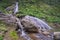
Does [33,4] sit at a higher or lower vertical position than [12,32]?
higher

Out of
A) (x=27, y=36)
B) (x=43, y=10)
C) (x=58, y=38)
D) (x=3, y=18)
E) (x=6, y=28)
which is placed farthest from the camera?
(x=43, y=10)

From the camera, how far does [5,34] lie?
14.0 m

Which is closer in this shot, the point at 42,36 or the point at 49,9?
the point at 42,36

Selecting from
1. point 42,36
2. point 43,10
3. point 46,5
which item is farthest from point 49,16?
point 42,36

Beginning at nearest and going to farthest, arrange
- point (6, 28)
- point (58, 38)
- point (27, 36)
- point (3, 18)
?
point (58, 38) → point (27, 36) → point (6, 28) → point (3, 18)

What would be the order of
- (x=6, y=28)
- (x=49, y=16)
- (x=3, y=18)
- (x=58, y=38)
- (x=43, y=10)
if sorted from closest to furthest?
(x=58, y=38), (x=6, y=28), (x=3, y=18), (x=49, y=16), (x=43, y=10)

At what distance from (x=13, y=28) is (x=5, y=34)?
115 centimetres

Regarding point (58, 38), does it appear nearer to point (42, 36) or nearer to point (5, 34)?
point (42, 36)

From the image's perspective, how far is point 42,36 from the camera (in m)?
14.5

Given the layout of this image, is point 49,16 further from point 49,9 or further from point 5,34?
point 5,34

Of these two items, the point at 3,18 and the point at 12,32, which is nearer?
the point at 12,32

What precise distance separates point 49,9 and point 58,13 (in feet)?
4.13

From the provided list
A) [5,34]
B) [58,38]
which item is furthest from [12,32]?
[58,38]

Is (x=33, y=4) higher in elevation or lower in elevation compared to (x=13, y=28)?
higher
